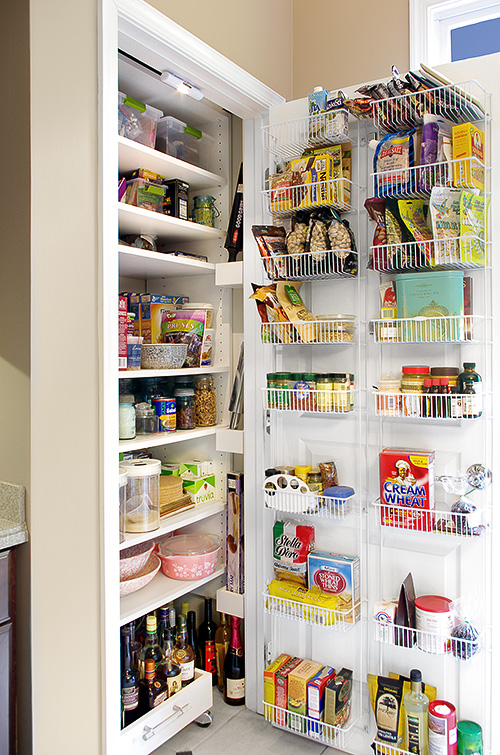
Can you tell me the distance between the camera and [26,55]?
4.98ft

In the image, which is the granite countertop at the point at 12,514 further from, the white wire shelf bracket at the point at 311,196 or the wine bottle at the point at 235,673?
the white wire shelf bracket at the point at 311,196

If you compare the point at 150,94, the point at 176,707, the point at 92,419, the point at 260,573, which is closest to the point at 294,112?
the point at 150,94

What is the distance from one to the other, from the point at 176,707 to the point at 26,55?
1.96 metres

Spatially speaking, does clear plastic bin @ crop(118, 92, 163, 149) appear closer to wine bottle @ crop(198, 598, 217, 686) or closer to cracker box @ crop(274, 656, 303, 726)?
wine bottle @ crop(198, 598, 217, 686)

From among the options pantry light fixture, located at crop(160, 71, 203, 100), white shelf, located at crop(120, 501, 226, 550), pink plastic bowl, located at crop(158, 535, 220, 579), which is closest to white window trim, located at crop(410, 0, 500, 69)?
pantry light fixture, located at crop(160, 71, 203, 100)

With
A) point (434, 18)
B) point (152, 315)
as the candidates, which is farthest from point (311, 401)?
point (434, 18)

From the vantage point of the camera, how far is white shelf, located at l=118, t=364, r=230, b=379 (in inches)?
72.5

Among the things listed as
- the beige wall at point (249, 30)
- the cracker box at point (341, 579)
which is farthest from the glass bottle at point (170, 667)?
the beige wall at point (249, 30)

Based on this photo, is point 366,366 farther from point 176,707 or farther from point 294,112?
point 176,707

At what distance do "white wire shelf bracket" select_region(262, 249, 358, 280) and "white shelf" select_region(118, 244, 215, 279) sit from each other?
350mm

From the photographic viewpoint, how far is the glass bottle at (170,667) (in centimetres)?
190

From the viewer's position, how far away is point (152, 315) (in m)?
2.20

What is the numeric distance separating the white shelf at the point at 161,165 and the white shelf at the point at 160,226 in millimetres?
162

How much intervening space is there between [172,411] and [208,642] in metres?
0.90
